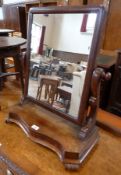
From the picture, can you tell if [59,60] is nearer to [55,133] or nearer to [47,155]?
[55,133]

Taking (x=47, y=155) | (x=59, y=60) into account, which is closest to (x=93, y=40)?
(x=59, y=60)

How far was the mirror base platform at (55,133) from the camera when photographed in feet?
3.11

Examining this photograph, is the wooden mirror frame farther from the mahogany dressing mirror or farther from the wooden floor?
the wooden floor

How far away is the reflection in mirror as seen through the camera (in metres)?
0.97

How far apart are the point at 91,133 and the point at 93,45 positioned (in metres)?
0.52

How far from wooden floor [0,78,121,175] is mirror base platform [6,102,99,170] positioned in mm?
36

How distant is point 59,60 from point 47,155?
55 cm

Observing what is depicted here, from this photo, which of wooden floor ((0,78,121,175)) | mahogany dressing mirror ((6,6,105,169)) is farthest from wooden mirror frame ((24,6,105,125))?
wooden floor ((0,78,121,175))

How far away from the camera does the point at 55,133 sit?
1.04 metres

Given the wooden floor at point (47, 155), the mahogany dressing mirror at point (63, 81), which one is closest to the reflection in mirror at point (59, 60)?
the mahogany dressing mirror at point (63, 81)

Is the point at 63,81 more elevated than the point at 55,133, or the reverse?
the point at 63,81

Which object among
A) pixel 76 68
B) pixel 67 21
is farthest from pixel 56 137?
pixel 67 21

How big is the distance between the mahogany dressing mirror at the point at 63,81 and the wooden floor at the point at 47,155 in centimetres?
4

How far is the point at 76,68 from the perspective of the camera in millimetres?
998
